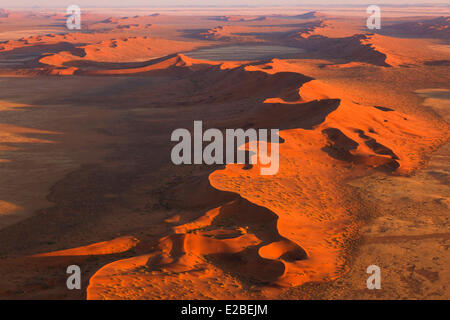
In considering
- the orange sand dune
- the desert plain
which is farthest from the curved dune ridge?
the orange sand dune

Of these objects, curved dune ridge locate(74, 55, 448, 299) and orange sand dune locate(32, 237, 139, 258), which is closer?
curved dune ridge locate(74, 55, 448, 299)

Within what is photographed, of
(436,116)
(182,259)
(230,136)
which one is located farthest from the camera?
(436,116)

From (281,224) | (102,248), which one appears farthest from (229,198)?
(102,248)

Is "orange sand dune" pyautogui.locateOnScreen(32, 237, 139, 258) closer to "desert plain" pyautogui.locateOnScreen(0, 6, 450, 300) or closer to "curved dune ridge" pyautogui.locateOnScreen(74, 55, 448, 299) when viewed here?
"desert plain" pyautogui.locateOnScreen(0, 6, 450, 300)
